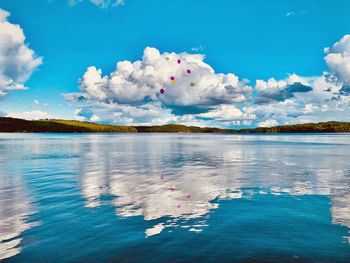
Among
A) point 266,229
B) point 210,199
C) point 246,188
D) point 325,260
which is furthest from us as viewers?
point 246,188

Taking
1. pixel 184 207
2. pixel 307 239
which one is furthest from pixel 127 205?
pixel 307 239

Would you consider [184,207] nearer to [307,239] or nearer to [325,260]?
[307,239]

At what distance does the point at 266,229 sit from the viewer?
10.1 metres

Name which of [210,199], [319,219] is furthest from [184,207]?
[319,219]

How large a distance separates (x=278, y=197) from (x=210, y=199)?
446 centimetres

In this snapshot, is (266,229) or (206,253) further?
(266,229)

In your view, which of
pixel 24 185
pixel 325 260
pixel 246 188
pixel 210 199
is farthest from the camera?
pixel 24 185

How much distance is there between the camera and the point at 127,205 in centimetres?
1357

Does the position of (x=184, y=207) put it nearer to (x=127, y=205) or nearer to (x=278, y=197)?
(x=127, y=205)

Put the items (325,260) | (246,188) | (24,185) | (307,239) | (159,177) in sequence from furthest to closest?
(159,177) → (24,185) → (246,188) → (307,239) → (325,260)

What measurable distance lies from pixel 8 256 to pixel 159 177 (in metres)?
15.5

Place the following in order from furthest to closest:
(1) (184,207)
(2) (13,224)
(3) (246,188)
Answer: (3) (246,188)
(1) (184,207)
(2) (13,224)

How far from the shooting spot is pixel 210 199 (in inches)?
586

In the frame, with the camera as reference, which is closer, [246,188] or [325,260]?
[325,260]
